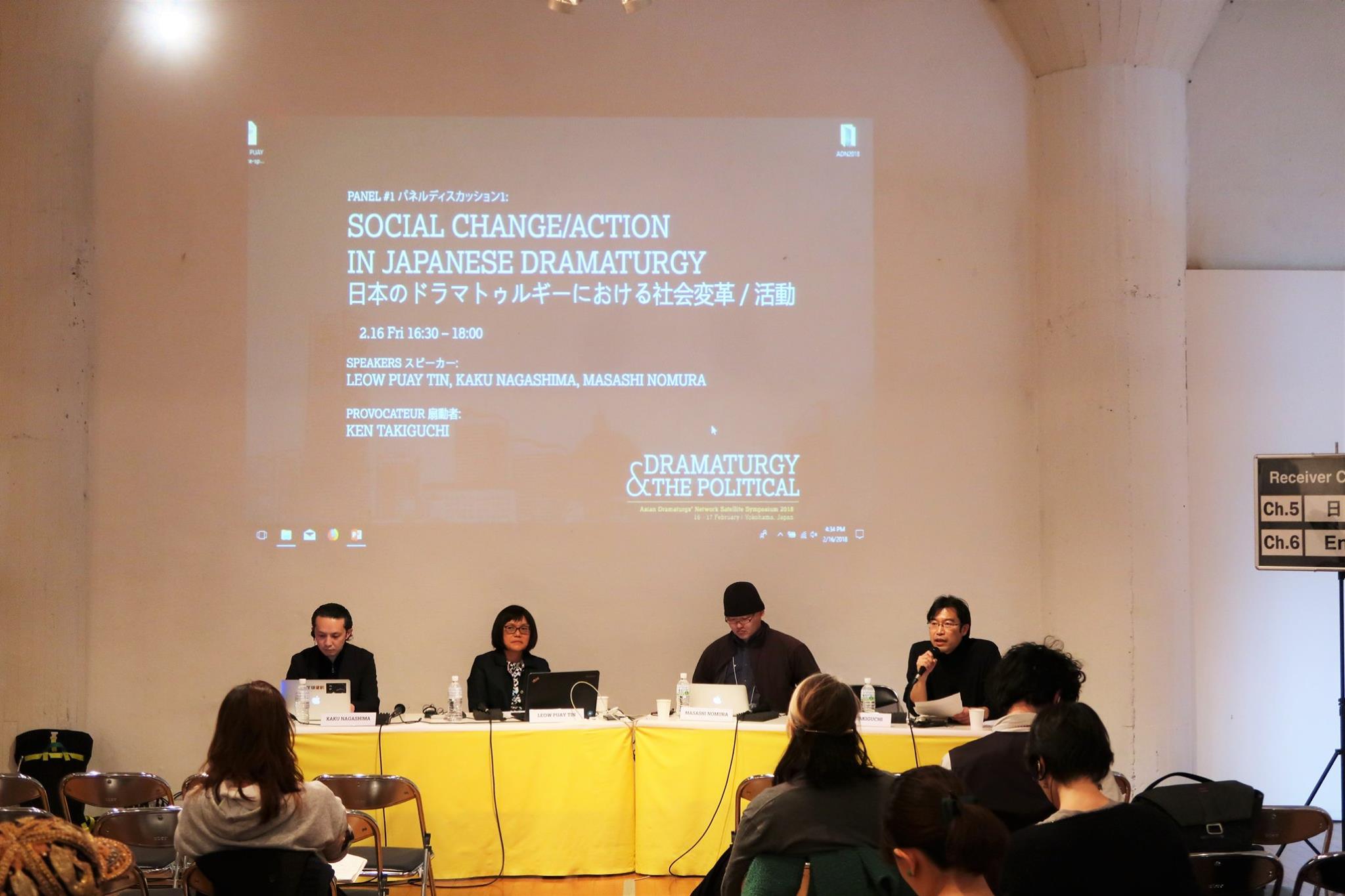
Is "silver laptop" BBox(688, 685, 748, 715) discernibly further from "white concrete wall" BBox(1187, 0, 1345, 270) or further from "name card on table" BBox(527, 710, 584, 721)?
"white concrete wall" BBox(1187, 0, 1345, 270)

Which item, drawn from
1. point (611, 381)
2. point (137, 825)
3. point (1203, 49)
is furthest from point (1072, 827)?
point (1203, 49)

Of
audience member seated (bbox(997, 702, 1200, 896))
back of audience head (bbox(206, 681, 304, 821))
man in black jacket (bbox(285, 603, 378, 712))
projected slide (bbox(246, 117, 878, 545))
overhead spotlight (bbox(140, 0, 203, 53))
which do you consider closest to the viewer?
audience member seated (bbox(997, 702, 1200, 896))

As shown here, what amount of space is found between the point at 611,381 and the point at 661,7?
210 cm

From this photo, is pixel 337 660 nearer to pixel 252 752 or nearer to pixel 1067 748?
pixel 252 752

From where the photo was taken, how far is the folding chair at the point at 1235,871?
3.21m

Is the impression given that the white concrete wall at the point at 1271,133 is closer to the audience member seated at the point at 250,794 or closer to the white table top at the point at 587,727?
the white table top at the point at 587,727

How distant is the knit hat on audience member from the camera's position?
5660 millimetres

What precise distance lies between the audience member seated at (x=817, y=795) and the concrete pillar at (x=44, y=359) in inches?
194

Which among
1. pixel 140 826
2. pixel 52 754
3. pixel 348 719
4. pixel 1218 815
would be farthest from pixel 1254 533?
pixel 52 754

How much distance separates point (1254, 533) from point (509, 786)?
4225mm

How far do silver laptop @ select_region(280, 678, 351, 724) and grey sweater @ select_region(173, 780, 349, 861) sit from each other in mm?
2105

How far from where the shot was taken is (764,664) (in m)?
5.71

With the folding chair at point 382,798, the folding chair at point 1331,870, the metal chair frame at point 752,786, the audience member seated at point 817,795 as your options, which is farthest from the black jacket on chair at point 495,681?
the folding chair at point 1331,870

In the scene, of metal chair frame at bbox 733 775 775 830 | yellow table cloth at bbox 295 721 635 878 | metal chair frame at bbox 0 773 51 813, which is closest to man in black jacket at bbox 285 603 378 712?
yellow table cloth at bbox 295 721 635 878
